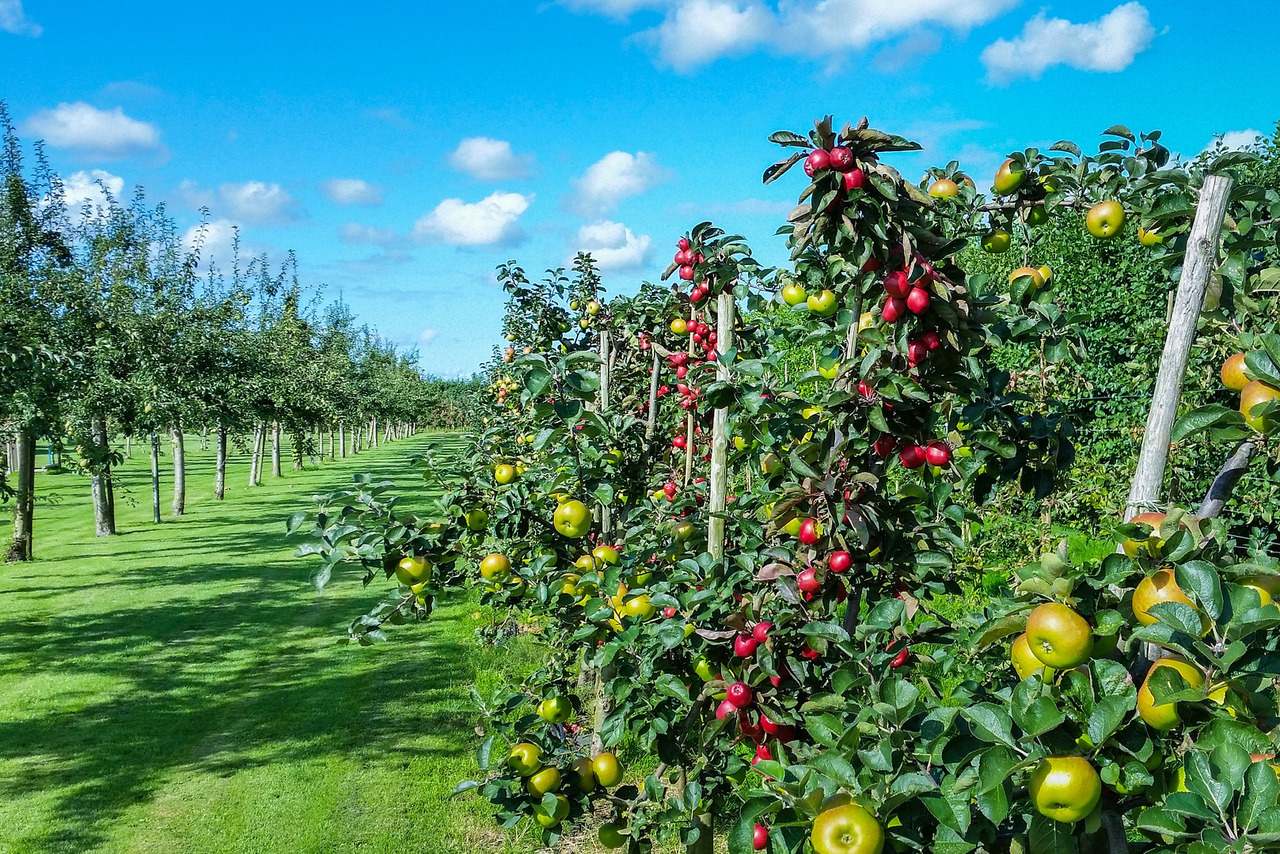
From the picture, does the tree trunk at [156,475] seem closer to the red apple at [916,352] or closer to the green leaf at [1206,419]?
the red apple at [916,352]

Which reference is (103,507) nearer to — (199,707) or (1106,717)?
(199,707)

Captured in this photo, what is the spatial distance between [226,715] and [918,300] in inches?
264

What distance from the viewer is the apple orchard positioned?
4.15 feet

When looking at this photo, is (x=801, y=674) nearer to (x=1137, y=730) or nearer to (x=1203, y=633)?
(x=1137, y=730)

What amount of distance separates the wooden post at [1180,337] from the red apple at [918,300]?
60 centimetres

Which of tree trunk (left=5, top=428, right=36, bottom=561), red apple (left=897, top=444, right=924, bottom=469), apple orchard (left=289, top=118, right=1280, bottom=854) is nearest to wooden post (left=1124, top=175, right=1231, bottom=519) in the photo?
apple orchard (left=289, top=118, right=1280, bottom=854)

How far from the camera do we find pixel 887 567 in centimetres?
238

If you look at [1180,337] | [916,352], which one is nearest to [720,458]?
[916,352]

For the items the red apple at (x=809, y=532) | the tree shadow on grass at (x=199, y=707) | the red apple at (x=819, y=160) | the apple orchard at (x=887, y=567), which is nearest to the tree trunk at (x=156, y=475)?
the tree shadow on grass at (x=199, y=707)

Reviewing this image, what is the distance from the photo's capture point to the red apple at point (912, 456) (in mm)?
2258

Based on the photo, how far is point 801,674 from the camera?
2.24m

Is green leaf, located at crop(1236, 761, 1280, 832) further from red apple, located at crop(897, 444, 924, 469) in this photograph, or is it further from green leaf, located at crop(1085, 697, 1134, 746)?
red apple, located at crop(897, 444, 924, 469)

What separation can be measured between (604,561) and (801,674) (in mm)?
1166

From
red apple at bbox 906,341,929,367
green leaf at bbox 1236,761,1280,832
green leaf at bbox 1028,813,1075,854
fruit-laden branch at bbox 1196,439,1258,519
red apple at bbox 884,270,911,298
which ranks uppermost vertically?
red apple at bbox 884,270,911,298
